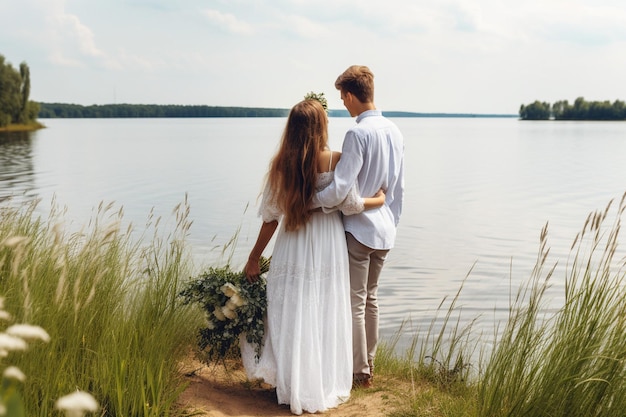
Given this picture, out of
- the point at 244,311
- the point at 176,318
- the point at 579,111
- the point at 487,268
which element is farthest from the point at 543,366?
the point at 579,111

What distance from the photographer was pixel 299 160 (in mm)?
Result: 4383

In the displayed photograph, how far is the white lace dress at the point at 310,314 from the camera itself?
448 cm

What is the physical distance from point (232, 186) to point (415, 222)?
9.28 metres

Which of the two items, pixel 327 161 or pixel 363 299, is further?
pixel 363 299

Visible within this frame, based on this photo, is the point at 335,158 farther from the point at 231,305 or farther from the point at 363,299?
the point at 231,305

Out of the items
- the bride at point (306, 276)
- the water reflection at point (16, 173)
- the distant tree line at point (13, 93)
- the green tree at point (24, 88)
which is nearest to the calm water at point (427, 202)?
the water reflection at point (16, 173)

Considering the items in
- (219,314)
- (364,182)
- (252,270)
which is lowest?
(219,314)

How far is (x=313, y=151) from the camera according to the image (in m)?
4.40

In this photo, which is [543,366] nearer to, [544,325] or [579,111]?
[544,325]

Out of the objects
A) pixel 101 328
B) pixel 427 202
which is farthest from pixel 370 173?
pixel 427 202

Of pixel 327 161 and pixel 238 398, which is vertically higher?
pixel 327 161

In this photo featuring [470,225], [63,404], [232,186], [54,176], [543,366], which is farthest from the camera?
[54,176]

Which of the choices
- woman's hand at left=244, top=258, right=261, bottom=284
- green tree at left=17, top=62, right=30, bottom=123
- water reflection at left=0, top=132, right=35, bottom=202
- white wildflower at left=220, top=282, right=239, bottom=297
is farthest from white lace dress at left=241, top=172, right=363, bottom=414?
green tree at left=17, top=62, right=30, bottom=123

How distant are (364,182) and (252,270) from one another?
105 cm
